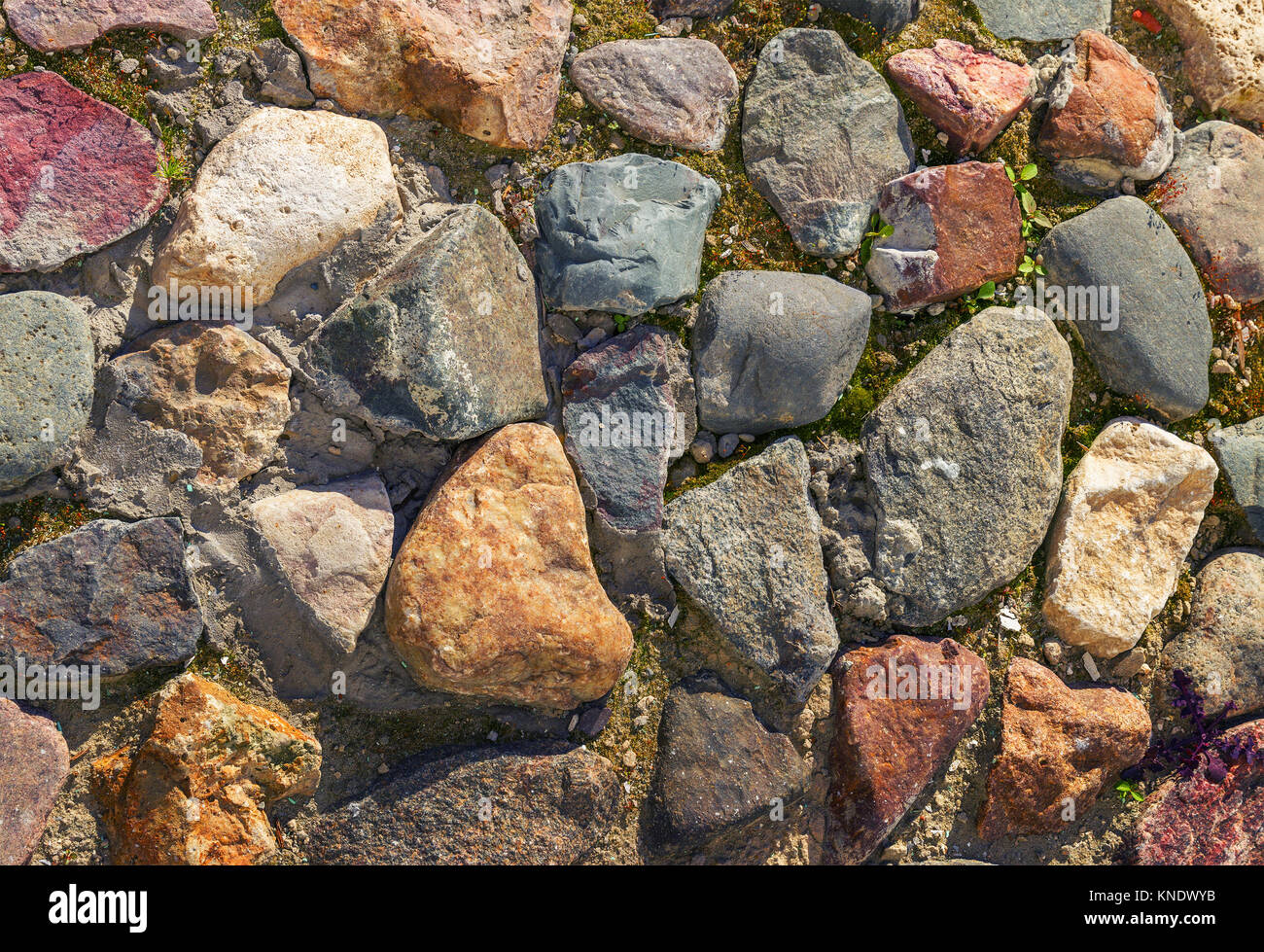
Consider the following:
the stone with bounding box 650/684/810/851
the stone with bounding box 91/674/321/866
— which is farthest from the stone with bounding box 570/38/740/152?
the stone with bounding box 91/674/321/866

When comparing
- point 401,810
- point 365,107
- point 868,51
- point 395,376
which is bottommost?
point 401,810

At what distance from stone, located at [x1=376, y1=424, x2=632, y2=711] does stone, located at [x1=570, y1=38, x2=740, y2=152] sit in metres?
1.45

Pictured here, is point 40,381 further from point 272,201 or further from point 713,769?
point 713,769

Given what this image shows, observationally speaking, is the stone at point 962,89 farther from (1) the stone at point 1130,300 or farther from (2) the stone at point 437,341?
(2) the stone at point 437,341

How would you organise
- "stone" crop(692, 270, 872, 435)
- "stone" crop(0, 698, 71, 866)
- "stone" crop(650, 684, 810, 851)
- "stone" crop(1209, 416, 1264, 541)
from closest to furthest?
"stone" crop(0, 698, 71, 866), "stone" crop(650, 684, 810, 851), "stone" crop(692, 270, 872, 435), "stone" crop(1209, 416, 1264, 541)

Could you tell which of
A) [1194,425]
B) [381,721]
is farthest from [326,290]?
[1194,425]

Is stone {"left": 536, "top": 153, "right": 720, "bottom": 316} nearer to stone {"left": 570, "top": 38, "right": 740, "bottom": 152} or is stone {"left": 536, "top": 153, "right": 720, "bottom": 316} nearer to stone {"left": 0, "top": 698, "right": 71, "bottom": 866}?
stone {"left": 570, "top": 38, "right": 740, "bottom": 152}

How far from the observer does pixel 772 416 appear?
13.9 feet

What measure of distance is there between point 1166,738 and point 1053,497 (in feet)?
4.65

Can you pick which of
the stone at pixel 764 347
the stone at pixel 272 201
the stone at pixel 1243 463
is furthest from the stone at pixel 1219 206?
the stone at pixel 272 201

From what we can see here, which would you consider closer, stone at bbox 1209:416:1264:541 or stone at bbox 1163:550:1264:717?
stone at bbox 1163:550:1264:717

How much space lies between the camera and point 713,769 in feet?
13.4

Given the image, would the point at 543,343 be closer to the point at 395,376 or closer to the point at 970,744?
the point at 395,376

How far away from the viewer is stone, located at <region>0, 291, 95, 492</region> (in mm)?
3486
